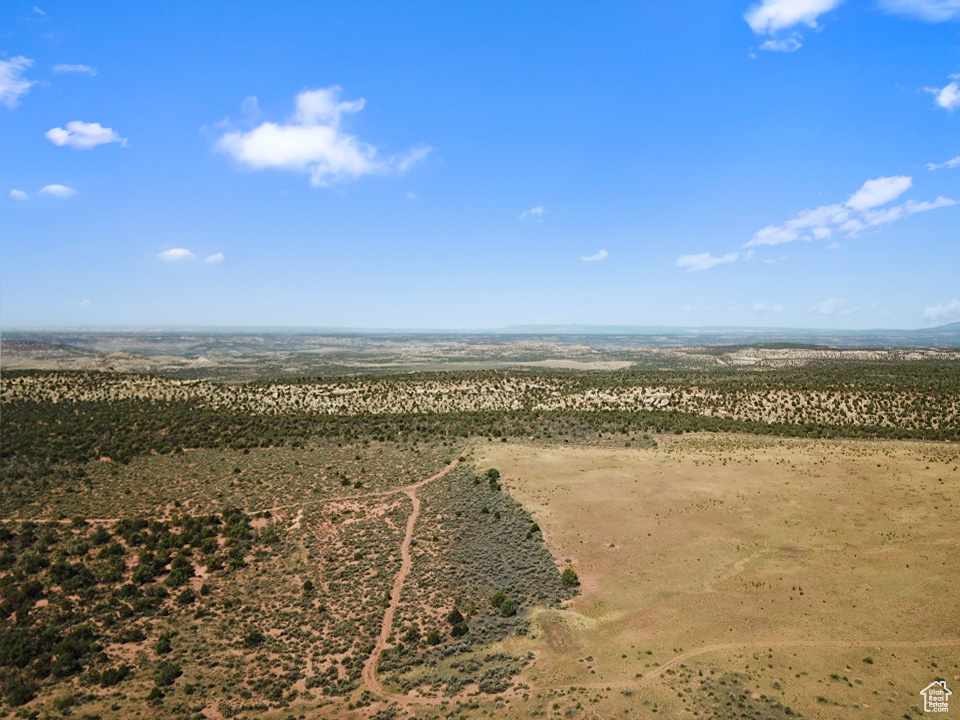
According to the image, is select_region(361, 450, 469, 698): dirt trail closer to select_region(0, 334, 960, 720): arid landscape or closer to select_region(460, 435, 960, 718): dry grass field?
select_region(0, 334, 960, 720): arid landscape

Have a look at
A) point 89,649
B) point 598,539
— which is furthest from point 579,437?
point 89,649

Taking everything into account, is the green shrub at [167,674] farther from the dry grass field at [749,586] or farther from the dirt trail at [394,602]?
the dry grass field at [749,586]

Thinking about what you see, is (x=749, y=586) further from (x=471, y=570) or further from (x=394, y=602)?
(x=394, y=602)

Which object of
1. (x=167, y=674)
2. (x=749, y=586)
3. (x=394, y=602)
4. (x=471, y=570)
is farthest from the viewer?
(x=471, y=570)

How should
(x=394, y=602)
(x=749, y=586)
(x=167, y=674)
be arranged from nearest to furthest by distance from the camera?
(x=167, y=674) → (x=749, y=586) → (x=394, y=602)

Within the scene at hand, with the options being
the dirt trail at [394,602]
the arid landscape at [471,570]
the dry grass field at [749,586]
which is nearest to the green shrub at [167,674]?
the arid landscape at [471,570]

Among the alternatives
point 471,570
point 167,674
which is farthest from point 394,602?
point 167,674

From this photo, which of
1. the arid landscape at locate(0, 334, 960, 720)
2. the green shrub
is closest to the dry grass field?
the arid landscape at locate(0, 334, 960, 720)
